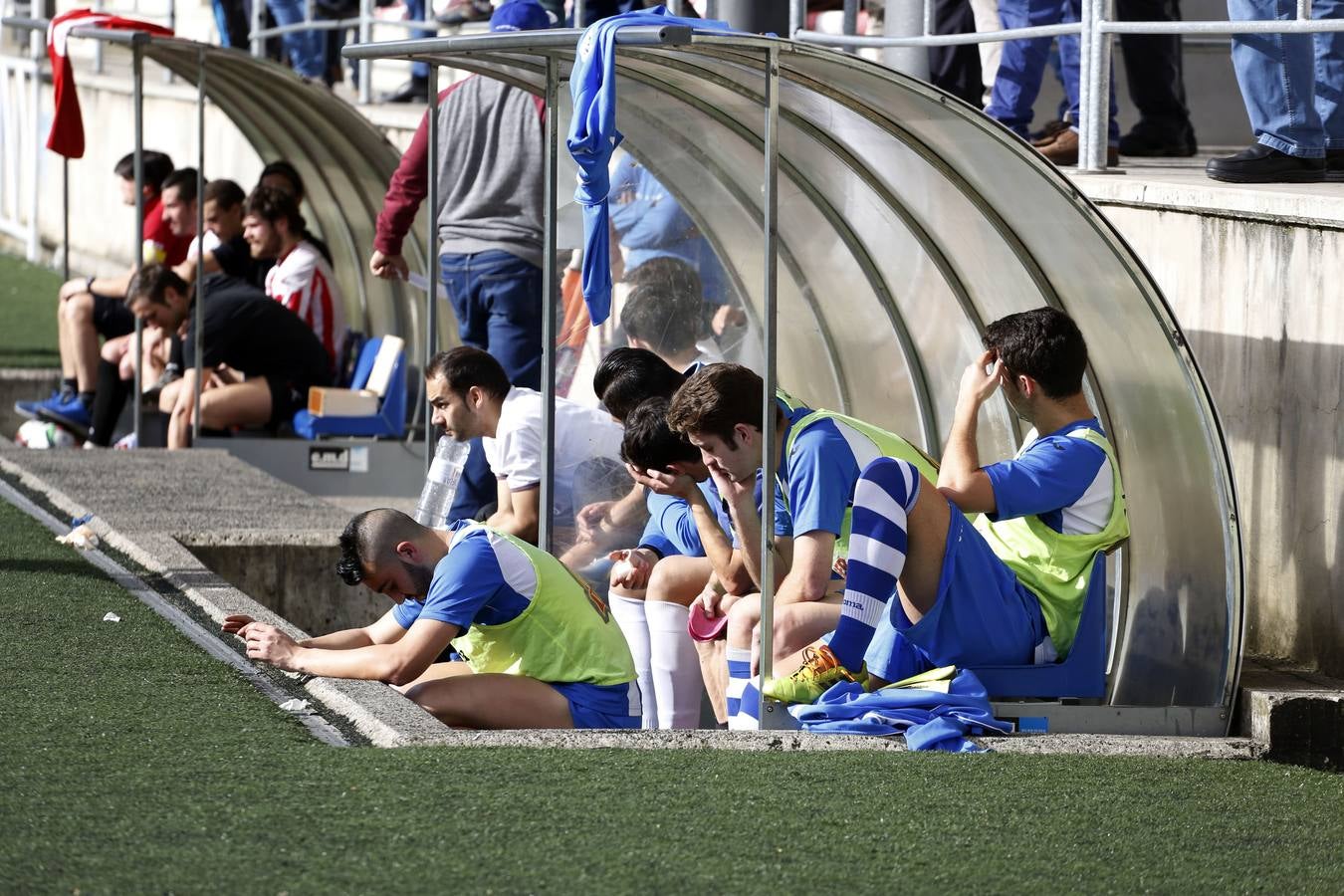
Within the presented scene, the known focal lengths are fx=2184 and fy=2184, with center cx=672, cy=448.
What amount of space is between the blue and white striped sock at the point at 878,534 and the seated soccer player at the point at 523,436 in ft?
7.25

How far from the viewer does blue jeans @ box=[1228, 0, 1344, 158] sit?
736 centimetres

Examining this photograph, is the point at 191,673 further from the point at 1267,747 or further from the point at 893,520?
the point at 1267,747

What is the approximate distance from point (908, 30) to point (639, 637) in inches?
125

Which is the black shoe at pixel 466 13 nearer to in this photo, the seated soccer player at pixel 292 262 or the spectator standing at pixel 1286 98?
the seated soccer player at pixel 292 262

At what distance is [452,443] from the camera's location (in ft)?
28.8

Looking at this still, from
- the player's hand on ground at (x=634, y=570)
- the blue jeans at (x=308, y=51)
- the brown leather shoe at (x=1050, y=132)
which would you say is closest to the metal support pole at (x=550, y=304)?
the player's hand on ground at (x=634, y=570)

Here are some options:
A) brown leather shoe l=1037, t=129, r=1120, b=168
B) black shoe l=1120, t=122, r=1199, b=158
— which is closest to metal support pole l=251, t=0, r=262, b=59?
black shoe l=1120, t=122, r=1199, b=158

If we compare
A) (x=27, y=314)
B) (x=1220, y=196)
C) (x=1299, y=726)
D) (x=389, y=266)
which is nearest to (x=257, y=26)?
(x=27, y=314)

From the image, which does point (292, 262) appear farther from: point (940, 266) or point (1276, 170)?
point (1276, 170)

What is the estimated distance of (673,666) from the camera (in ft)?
24.0

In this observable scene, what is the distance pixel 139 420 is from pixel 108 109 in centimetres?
1257

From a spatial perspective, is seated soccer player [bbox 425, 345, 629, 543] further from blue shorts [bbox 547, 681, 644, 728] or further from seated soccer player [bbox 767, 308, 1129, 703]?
seated soccer player [bbox 767, 308, 1129, 703]

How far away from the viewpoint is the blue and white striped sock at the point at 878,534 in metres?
5.98

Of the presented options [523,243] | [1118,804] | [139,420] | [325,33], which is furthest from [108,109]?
[1118,804]
